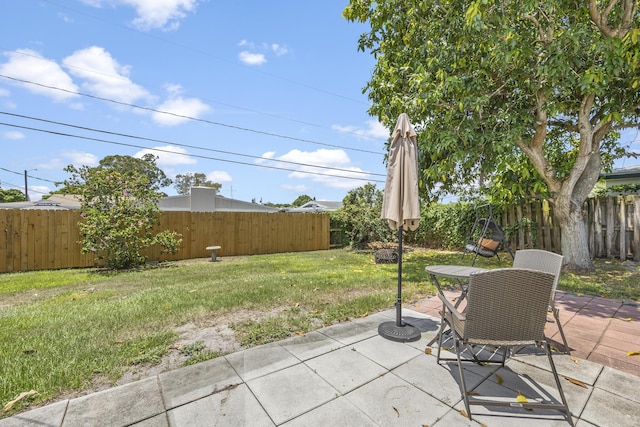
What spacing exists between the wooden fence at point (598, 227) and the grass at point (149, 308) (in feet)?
2.12

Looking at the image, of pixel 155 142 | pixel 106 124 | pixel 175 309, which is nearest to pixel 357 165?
pixel 155 142

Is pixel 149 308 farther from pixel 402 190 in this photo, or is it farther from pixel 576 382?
pixel 576 382

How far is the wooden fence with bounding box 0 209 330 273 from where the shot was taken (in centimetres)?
746

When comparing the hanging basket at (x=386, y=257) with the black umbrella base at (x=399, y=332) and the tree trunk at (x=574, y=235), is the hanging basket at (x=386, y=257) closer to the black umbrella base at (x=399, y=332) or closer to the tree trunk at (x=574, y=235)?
the tree trunk at (x=574, y=235)

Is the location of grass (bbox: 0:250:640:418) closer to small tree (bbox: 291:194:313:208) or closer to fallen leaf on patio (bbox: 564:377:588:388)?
fallen leaf on patio (bbox: 564:377:588:388)

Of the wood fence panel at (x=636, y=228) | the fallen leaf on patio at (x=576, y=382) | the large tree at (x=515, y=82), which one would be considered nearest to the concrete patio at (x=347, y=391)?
the fallen leaf on patio at (x=576, y=382)

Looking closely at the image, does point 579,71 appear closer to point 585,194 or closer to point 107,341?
point 585,194

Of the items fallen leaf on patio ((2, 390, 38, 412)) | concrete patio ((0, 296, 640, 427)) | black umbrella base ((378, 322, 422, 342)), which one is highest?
black umbrella base ((378, 322, 422, 342))

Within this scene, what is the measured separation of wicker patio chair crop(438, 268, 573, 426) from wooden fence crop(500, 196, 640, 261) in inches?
305

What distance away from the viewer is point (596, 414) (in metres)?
1.80

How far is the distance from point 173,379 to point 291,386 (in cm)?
91

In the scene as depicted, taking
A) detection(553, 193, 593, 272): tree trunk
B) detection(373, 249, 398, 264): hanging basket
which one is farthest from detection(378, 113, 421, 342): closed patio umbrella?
detection(553, 193, 593, 272): tree trunk

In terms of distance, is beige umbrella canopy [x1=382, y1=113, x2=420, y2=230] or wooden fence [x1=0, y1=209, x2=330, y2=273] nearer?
beige umbrella canopy [x1=382, y1=113, x2=420, y2=230]

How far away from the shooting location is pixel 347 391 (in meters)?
2.06
